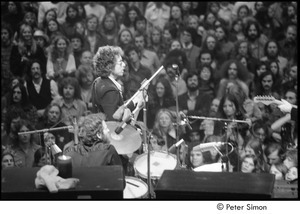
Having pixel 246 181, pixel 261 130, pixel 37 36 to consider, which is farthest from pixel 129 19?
pixel 246 181

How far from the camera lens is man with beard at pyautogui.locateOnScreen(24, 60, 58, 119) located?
8.47 meters

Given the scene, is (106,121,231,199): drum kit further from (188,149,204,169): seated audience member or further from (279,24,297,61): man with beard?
(279,24,297,61): man with beard

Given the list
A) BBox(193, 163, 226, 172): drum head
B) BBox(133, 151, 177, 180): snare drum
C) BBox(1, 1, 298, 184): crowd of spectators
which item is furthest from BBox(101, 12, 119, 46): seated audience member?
BBox(193, 163, 226, 172): drum head

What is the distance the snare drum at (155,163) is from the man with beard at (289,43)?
71.8 inches

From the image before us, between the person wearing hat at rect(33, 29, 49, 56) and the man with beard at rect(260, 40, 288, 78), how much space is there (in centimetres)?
229

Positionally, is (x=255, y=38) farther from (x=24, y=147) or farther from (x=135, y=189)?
(x=24, y=147)

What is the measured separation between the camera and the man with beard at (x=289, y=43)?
28.5 feet

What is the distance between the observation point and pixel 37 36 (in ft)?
28.7

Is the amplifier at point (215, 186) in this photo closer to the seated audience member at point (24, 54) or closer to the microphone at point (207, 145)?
the microphone at point (207, 145)

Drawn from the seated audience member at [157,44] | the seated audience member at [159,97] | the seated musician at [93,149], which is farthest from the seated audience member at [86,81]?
the seated musician at [93,149]

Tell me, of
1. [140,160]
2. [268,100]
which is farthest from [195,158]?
[268,100]

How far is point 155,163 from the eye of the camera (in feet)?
25.0

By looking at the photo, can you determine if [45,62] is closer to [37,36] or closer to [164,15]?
[37,36]

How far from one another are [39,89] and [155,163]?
1645 mm
